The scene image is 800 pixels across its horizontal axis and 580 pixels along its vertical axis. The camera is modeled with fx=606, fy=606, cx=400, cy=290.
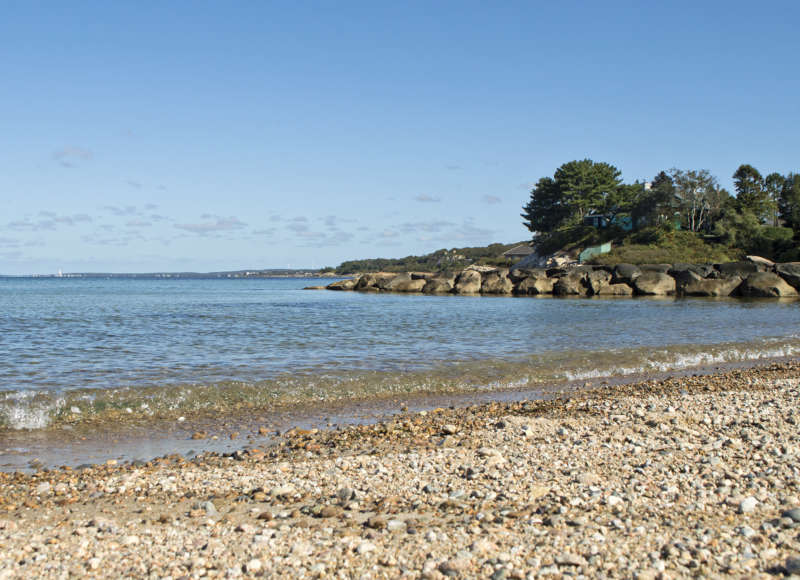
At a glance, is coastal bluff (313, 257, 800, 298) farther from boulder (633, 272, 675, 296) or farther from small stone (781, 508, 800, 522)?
small stone (781, 508, 800, 522)

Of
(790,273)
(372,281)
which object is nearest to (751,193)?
(790,273)

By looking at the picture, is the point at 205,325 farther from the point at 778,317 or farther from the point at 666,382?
the point at 778,317

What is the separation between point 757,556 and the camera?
14.9 feet

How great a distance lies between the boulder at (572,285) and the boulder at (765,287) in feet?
42.6

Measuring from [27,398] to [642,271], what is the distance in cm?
5395

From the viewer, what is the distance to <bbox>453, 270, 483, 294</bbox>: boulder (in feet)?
215

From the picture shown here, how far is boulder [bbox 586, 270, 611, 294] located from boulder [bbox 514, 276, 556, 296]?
3.95 meters

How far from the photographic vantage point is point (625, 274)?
5666 cm

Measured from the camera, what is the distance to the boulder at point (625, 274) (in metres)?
56.1

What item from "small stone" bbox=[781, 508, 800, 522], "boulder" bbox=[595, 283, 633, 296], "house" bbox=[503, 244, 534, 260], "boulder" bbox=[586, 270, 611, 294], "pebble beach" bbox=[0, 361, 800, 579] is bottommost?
"pebble beach" bbox=[0, 361, 800, 579]

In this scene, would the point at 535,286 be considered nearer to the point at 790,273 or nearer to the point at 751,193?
the point at 790,273

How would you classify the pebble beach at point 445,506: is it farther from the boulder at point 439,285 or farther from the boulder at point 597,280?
the boulder at point 439,285

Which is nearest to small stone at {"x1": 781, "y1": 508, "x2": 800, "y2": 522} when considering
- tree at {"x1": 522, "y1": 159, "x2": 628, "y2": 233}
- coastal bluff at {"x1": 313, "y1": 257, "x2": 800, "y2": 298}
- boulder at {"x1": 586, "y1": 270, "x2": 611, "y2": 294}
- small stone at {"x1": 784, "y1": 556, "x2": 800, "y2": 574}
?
small stone at {"x1": 784, "y1": 556, "x2": 800, "y2": 574}

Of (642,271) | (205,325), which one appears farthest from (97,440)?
(642,271)
